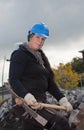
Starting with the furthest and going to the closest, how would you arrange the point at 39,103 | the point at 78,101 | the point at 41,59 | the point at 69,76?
1. the point at 69,76
2. the point at 78,101
3. the point at 41,59
4. the point at 39,103

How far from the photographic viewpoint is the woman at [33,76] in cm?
603

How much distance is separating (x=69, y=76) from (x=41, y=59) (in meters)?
62.6

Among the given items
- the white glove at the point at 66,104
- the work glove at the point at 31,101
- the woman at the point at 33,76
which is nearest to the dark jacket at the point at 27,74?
the woman at the point at 33,76

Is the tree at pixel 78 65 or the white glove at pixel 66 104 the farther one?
the tree at pixel 78 65

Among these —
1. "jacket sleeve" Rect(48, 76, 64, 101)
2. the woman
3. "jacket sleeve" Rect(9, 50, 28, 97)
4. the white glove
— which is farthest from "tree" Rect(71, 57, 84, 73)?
"jacket sleeve" Rect(9, 50, 28, 97)

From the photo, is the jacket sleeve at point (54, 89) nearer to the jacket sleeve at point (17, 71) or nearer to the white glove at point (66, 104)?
the white glove at point (66, 104)

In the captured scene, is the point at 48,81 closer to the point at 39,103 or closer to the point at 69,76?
the point at 39,103

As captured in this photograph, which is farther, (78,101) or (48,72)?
(78,101)

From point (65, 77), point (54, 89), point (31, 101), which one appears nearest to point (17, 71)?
point (31, 101)

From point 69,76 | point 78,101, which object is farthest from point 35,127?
point 69,76

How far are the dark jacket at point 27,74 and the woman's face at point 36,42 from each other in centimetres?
9

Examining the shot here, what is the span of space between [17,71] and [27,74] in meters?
0.16

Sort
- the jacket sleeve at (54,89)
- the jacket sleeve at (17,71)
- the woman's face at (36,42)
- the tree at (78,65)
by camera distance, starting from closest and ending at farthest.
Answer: the jacket sleeve at (17,71)
the woman's face at (36,42)
the jacket sleeve at (54,89)
the tree at (78,65)

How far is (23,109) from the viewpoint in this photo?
6141 millimetres
